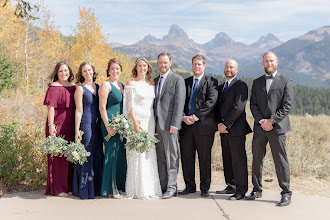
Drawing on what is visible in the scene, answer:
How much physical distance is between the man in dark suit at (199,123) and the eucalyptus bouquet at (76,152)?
5.85 feet

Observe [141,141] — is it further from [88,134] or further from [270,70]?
[270,70]

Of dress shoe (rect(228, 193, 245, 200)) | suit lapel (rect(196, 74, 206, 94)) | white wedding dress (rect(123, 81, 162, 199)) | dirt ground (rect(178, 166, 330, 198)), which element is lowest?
dirt ground (rect(178, 166, 330, 198))

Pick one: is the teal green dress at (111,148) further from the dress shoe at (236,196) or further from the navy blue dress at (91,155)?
the dress shoe at (236,196)

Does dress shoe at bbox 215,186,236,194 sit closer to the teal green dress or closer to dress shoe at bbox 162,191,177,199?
dress shoe at bbox 162,191,177,199

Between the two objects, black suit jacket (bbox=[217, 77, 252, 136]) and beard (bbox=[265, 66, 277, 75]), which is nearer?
beard (bbox=[265, 66, 277, 75])

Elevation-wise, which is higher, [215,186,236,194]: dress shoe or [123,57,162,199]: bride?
[123,57,162,199]: bride

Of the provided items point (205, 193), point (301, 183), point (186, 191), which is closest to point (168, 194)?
point (186, 191)

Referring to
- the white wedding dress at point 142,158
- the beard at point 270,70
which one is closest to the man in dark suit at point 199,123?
the white wedding dress at point 142,158

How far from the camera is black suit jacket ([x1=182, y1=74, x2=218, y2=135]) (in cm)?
574

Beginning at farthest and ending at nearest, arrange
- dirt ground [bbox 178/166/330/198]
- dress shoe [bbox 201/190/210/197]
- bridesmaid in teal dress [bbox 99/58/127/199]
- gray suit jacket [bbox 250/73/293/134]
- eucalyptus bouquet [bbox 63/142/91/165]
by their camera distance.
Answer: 1. dirt ground [bbox 178/166/330/198]
2. dress shoe [bbox 201/190/210/197]
3. bridesmaid in teal dress [bbox 99/58/127/199]
4. eucalyptus bouquet [bbox 63/142/91/165]
5. gray suit jacket [bbox 250/73/293/134]

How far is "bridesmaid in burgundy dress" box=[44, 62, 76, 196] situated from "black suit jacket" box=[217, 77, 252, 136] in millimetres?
2726

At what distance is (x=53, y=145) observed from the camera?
17.8ft

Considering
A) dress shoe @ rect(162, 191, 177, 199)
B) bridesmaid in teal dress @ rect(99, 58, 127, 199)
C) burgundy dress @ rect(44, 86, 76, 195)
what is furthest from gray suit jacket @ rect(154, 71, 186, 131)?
burgundy dress @ rect(44, 86, 76, 195)

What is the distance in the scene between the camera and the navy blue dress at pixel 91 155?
18.5ft
